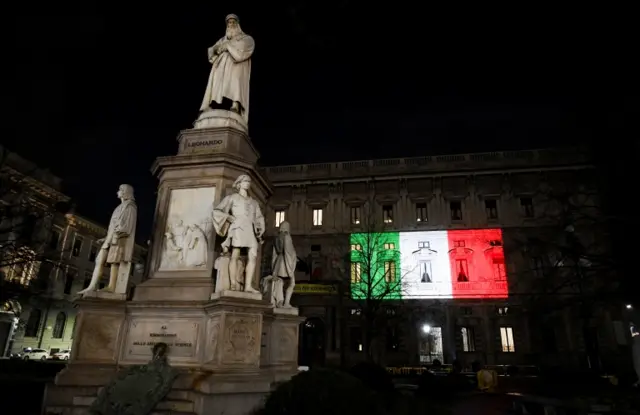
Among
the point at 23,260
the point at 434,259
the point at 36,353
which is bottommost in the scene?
the point at 36,353

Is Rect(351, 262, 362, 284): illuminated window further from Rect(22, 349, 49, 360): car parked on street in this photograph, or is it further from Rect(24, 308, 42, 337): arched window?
Rect(24, 308, 42, 337): arched window

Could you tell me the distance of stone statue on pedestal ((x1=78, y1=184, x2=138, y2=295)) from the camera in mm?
8039

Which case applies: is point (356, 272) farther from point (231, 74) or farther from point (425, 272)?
point (231, 74)

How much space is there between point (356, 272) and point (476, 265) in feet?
34.0

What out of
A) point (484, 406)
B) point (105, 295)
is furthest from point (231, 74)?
point (484, 406)

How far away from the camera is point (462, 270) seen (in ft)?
114

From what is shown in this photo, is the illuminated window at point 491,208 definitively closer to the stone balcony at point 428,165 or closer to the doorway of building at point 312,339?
the stone balcony at point 428,165

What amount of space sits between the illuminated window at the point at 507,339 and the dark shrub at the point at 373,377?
2545 cm

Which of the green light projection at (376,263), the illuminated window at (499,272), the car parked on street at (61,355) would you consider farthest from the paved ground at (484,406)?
A: the car parked on street at (61,355)

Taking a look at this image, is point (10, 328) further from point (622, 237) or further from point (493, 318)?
point (622, 237)

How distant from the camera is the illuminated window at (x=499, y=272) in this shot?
34250 mm

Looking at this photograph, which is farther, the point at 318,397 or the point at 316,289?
the point at 316,289

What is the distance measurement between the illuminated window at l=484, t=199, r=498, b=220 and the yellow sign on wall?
53.4ft

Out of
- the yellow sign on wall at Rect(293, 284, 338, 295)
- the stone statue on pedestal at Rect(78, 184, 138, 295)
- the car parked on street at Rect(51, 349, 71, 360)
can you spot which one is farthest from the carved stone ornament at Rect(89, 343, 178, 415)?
the car parked on street at Rect(51, 349, 71, 360)
